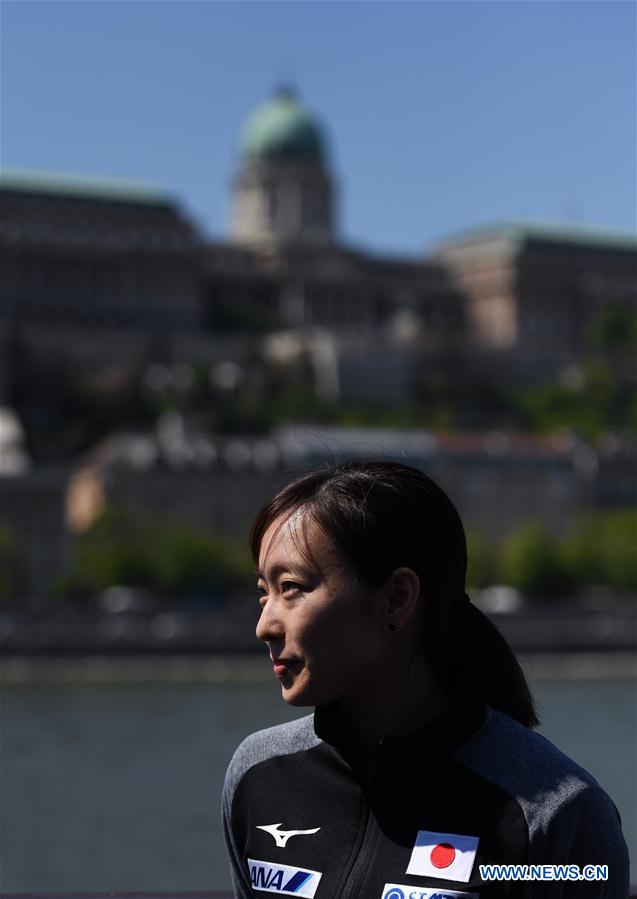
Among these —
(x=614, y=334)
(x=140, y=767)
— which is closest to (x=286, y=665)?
(x=140, y=767)

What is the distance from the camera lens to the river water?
1806 cm

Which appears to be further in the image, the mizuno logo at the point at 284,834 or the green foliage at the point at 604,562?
the green foliage at the point at 604,562

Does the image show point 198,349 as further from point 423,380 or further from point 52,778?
point 52,778

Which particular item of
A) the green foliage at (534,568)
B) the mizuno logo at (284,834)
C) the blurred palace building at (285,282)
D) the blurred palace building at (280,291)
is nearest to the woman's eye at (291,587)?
the mizuno logo at (284,834)

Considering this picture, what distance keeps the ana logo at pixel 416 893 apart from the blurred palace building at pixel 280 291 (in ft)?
201

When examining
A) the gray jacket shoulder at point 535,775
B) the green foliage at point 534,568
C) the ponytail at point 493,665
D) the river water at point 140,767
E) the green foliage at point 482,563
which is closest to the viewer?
the gray jacket shoulder at point 535,775

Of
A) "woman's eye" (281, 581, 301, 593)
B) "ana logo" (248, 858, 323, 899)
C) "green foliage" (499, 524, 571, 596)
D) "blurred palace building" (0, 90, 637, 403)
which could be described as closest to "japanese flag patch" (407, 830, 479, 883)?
"ana logo" (248, 858, 323, 899)

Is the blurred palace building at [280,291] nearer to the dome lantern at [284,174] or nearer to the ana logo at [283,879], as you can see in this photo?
the dome lantern at [284,174]

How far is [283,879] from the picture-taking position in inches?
119

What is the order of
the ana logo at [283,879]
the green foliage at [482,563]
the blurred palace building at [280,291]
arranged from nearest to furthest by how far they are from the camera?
the ana logo at [283,879] → the green foliage at [482,563] → the blurred palace building at [280,291]

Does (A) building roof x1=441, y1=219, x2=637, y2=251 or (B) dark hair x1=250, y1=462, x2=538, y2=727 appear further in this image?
(A) building roof x1=441, y1=219, x2=637, y2=251

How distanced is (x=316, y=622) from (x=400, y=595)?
0.41 feet

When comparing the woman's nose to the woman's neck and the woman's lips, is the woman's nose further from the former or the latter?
the woman's neck

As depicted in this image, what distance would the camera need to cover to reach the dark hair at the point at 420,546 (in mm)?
3031
